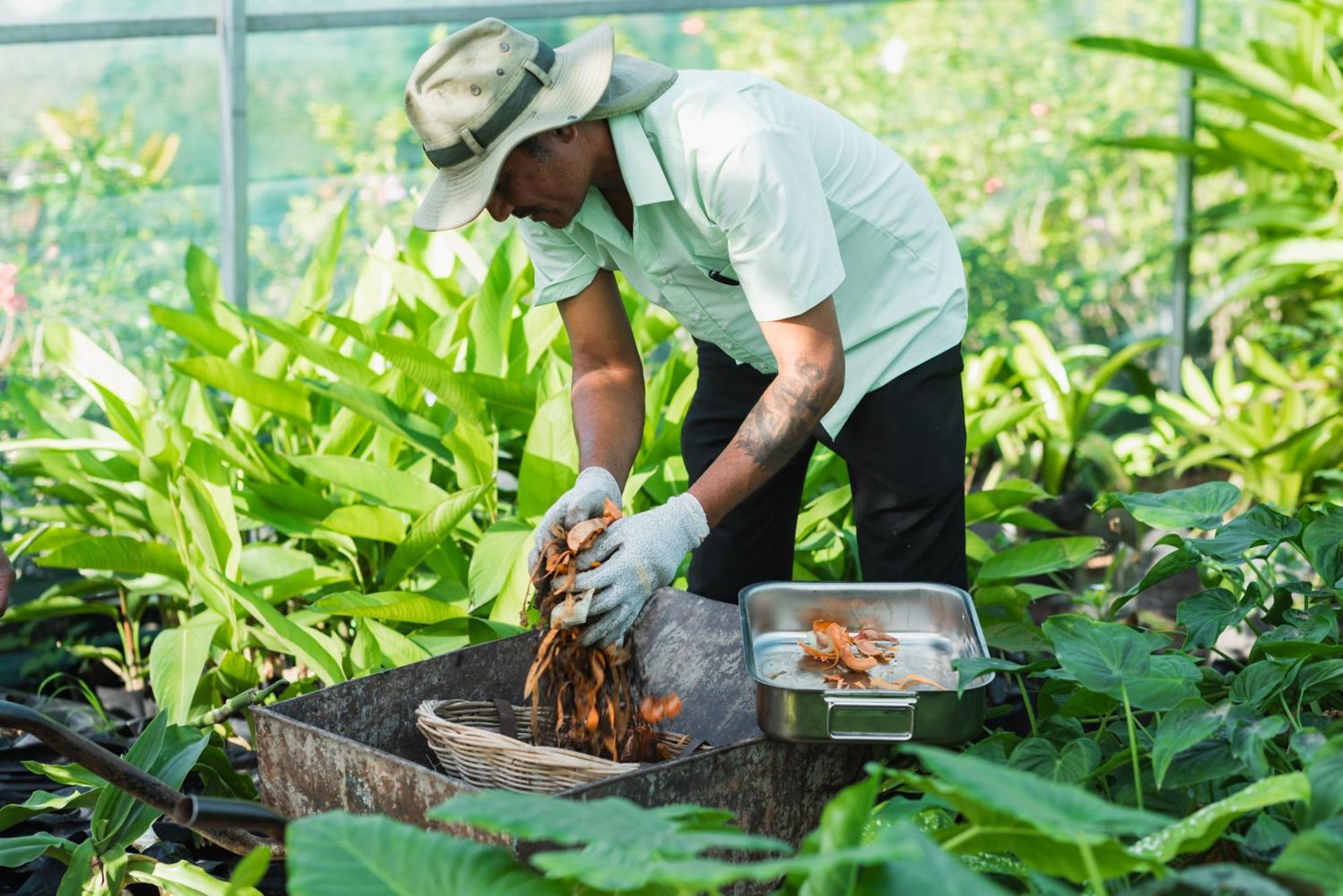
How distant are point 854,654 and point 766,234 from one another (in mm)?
656

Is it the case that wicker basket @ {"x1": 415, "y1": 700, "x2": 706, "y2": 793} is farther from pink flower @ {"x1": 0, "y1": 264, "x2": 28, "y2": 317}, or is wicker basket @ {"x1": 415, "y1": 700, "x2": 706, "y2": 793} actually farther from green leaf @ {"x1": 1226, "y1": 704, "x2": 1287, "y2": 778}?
pink flower @ {"x1": 0, "y1": 264, "x2": 28, "y2": 317}

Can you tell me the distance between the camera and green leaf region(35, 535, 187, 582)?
3.08 m

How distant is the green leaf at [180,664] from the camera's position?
2.89 m

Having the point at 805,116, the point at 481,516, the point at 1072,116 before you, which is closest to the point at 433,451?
the point at 481,516

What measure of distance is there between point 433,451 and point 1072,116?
130 inches

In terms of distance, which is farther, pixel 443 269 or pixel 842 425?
pixel 443 269

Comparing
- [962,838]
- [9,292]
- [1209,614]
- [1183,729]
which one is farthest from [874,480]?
[9,292]

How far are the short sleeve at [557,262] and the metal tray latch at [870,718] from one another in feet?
3.76

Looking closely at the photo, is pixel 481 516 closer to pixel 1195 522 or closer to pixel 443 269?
pixel 443 269

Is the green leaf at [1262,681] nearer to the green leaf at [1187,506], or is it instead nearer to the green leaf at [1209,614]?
the green leaf at [1209,614]

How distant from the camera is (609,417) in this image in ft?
8.54

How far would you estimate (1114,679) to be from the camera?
171 centimetres

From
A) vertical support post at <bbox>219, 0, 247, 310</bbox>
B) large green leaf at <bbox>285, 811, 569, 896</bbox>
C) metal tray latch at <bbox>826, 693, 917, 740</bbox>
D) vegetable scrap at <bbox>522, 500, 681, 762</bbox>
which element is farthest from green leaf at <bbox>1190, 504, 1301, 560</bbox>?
vertical support post at <bbox>219, 0, 247, 310</bbox>

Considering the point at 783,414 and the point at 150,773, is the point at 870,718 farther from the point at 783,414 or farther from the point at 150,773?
the point at 150,773
